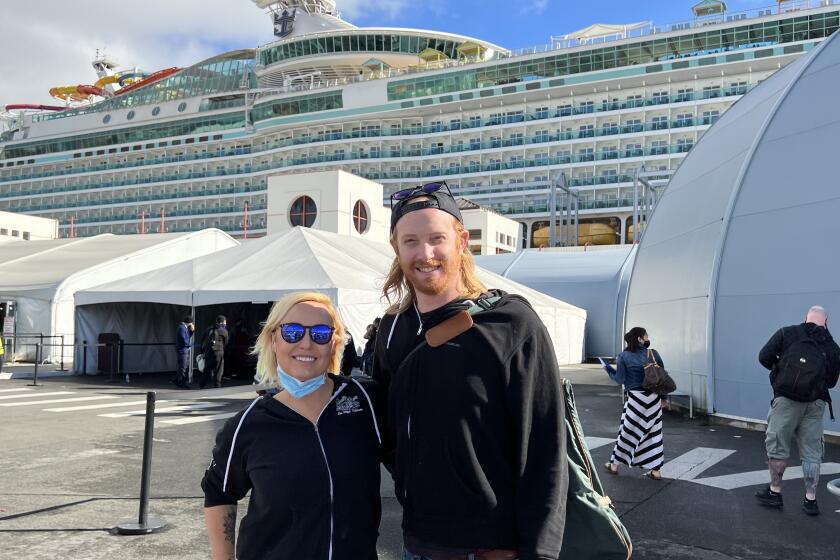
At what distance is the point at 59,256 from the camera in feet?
85.3

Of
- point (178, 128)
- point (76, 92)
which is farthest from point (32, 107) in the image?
point (178, 128)

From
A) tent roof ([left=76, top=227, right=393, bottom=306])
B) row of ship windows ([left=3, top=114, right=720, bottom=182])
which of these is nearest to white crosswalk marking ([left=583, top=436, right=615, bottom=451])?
tent roof ([left=76, top=227, right=393, bottom=306])

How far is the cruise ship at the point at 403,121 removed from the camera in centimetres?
5291

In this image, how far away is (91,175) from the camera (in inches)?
2881

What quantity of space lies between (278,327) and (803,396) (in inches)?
211

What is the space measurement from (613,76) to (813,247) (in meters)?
48.2

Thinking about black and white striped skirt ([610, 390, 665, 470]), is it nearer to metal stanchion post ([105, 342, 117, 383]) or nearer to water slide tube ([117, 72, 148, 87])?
metal stanchion post ([105, 342, 117, 383])

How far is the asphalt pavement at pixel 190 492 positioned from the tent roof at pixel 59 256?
11231 millimetres

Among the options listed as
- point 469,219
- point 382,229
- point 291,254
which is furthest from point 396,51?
point 291,254

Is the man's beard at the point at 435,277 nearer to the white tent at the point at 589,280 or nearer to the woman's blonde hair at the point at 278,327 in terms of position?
the woman's blonde hair at the point at 278,327

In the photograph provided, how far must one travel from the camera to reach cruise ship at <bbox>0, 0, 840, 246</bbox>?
5291cm

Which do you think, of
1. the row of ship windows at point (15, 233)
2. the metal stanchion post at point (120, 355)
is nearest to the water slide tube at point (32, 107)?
the row of ship windows at point (15, 233)

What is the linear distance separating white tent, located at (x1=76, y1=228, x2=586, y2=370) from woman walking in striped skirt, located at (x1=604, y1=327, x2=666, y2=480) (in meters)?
7.24

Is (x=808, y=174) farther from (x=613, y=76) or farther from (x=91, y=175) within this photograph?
(x=91, y=175)
